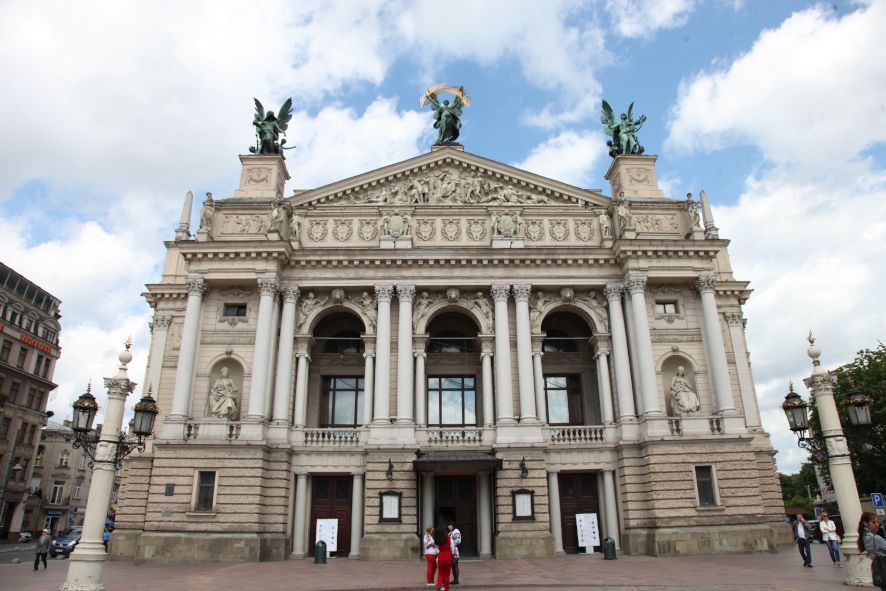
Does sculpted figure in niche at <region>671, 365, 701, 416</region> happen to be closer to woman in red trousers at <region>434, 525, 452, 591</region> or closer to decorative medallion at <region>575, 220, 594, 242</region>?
decorative medallion at <region>575, 220, 594, 242</region>

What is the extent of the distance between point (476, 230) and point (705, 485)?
56.3 ft

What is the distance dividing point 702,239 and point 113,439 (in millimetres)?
28949

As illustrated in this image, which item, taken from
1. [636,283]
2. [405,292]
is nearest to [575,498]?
[636,283]

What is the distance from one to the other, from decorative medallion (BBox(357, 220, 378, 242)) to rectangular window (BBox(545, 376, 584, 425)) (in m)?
12.9

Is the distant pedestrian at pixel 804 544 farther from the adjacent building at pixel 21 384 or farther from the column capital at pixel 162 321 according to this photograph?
the adjacent building at pixel 21 384

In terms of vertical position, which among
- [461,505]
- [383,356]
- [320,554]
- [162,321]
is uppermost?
[162,321]

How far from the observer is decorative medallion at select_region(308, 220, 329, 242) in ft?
115

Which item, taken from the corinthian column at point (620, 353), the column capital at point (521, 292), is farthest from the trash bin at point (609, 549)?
the column capital at point (521, 292)

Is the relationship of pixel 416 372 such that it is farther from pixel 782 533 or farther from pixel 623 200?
pixel 782 533

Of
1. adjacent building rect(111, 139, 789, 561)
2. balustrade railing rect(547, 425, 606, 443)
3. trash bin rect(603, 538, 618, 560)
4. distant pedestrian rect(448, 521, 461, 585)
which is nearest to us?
distant pedestrian rect(448, 521, 461, 585)

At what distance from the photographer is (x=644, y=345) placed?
31.9 meters

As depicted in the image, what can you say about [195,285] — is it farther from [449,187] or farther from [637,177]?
[637,177]

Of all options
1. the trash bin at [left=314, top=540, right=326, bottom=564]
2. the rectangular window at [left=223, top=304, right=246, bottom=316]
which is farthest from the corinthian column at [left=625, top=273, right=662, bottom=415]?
the rectangular window at [left=223, top=304, right=246, bottom=316]

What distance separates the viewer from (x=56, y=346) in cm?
6656
